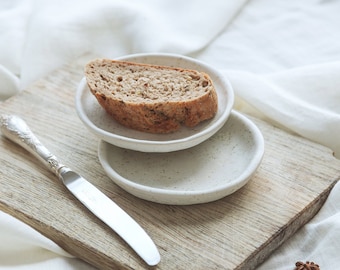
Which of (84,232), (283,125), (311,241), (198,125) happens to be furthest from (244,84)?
(84,232)

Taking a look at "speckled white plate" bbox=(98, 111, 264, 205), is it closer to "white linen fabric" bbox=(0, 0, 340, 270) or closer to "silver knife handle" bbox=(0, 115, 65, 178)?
"silver knife handle" bbox=(0, 115, 65, 178)

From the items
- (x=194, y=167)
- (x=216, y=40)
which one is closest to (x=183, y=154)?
(x=194, y=167)

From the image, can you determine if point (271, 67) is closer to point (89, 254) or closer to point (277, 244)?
point (277, 244)

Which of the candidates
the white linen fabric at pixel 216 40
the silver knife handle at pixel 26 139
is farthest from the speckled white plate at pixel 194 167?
the white linen fabric at pixel 216 40

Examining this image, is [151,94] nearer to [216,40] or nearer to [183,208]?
[183,208]

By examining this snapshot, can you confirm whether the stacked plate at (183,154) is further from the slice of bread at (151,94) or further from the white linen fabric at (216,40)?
the white linen fabric at (216,40)

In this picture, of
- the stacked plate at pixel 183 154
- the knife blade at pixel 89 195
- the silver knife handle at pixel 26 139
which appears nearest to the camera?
the knife blade at pixel 89 195
